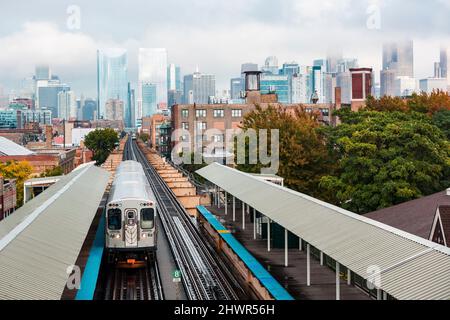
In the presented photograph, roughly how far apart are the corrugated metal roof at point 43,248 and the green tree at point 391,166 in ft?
56.6

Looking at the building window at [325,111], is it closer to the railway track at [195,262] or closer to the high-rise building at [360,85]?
the high-rise building at [360,85]

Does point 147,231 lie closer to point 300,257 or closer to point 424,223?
point 300,257

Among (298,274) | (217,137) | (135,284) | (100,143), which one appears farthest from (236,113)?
(298,274)

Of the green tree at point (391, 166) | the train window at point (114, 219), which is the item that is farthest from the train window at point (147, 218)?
the green tree at point (391, 166)

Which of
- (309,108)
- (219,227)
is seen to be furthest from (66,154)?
(219,227)

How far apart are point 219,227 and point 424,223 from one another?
1289cm

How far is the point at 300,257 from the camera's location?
28922mm

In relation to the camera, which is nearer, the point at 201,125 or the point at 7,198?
the point at 7,198

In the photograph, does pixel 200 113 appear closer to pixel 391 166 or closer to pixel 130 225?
pixel 391 166

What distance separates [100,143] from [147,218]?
103984 mm

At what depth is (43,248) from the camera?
1806cm

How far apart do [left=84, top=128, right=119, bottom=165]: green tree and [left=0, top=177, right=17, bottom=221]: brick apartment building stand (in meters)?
75.3

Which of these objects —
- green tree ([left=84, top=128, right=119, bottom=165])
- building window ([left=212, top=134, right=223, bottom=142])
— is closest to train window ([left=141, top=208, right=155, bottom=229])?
building window ([left=212, top=134, right=223, bottom=142])

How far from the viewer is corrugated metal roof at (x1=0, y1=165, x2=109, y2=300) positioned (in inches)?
571
